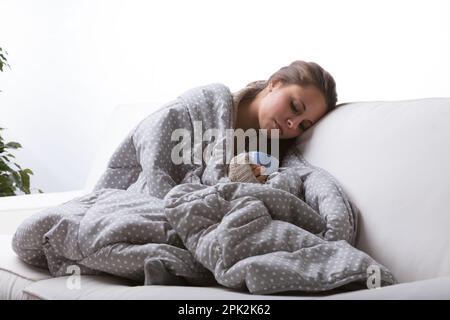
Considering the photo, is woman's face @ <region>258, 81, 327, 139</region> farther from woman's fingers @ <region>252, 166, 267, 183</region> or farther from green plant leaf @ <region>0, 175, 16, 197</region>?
green plant leaf @ <region>0, 175, 16, 197</region>

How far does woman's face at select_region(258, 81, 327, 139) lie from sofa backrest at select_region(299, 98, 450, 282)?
12cm

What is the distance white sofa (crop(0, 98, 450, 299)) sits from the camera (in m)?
1.12

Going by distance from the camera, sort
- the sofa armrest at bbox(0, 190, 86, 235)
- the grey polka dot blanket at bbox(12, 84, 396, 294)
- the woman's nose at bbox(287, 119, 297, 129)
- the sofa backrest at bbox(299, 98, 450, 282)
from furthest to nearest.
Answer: the sofa armrest at bbox(0, 190, 86, 235)
the woman's nose at bbox(287, 119, 297, 129)
the sofa backrest at bbox(299, 98, 450, 282)
the grey polka dot blanket at bbox(12, 84, 396, 294)

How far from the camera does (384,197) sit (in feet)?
4.16

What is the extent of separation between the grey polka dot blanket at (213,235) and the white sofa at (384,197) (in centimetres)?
4

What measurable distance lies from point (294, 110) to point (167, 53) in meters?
1.41

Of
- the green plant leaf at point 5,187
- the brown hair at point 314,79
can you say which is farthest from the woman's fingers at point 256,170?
the green plant leaf at point 5,187

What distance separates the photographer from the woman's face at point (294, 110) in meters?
1.60

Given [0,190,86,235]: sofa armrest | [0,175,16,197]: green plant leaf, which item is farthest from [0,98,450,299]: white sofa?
[0,175,16,197]: green plant leaf

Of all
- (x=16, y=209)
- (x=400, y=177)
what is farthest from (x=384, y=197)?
(x=16, y=209)

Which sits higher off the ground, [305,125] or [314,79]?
[314,79]

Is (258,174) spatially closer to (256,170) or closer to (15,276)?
(256,170)

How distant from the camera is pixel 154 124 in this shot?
157cm

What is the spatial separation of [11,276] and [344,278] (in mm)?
706
